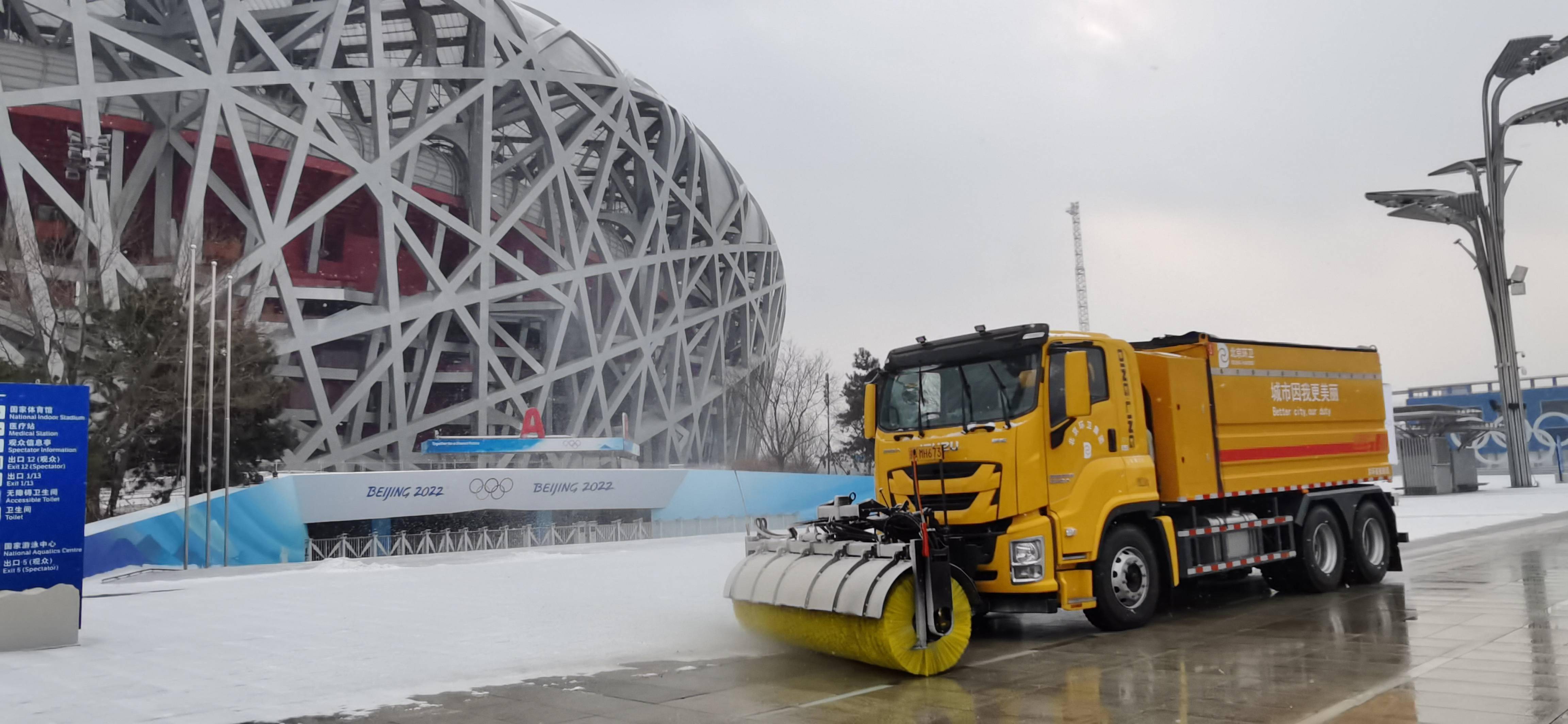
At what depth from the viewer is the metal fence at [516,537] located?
1073 inches

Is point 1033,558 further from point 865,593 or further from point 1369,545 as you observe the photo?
point 1369,545

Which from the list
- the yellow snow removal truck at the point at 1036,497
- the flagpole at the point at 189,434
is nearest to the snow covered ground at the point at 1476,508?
→ the yellow snow removal truck at the point at 1036,497

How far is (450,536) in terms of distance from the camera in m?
30.0

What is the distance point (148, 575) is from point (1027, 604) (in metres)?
16.5

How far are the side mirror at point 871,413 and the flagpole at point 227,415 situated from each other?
14.5 metres

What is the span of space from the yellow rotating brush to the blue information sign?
7.11 meters

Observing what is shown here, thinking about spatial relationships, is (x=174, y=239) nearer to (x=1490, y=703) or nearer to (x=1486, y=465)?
(x=1490, y=703)

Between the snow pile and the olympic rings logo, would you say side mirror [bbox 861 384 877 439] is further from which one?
the olympic rings logo

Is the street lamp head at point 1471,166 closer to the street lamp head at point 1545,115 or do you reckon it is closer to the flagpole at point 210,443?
the street lamp head at point 1545,115

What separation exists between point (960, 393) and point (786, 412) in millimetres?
54376

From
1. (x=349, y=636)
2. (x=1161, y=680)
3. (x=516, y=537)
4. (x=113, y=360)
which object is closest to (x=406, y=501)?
(x=516, y=537)

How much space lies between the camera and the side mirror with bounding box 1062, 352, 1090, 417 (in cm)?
902

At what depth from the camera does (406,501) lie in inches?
1138

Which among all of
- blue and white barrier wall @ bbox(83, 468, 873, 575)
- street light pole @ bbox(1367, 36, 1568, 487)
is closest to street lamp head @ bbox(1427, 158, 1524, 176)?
street light pole @ bbox(1367, 36, 1568, 487)
